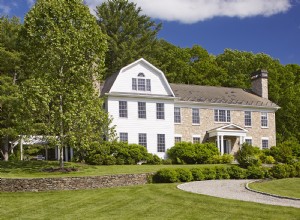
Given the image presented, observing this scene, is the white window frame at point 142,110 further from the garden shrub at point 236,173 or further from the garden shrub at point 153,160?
the garden shrub at point 236,173

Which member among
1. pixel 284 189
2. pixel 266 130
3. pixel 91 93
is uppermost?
pixel 91 93

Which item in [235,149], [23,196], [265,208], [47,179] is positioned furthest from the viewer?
[235,149]

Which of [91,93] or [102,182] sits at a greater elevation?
[91,93]

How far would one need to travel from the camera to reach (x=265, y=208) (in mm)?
14523

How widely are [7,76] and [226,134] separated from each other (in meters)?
19.3

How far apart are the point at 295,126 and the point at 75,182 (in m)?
37.6

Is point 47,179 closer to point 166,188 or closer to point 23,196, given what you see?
point 23,196

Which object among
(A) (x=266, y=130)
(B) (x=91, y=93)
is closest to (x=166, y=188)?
(B) (x=91, y=93)

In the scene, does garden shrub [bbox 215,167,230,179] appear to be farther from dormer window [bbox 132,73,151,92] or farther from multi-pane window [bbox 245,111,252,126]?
multi-pane window [bbox 245,111,252,126]

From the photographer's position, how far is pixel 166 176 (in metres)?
23.5

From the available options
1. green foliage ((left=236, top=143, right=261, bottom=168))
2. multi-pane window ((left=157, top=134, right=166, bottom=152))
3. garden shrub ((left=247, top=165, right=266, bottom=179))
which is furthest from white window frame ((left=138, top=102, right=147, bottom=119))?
garden shrub ((left=247, top=165, right=266, bottom=179))

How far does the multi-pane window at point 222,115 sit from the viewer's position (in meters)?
39.3

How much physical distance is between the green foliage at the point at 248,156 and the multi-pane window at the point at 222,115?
10.1 feet

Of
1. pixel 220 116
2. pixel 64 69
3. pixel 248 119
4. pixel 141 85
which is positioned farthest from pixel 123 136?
pixel 248 119
